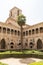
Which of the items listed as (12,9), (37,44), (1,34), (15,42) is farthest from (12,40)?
(12,9)

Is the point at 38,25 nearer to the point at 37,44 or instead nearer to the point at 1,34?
the point at 37,44

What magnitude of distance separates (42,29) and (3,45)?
11.9 metres

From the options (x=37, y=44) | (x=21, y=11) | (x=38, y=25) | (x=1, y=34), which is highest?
(x=21, y=11)

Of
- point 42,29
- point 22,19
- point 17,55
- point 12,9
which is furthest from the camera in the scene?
point 12,9

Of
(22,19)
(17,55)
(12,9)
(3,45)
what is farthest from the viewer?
(12,9)

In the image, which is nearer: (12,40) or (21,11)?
(12,40)

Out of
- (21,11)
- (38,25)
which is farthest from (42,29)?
(21,11)

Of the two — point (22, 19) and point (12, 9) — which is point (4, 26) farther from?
point (12, 9)

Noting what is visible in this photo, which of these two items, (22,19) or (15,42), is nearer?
(22,19)

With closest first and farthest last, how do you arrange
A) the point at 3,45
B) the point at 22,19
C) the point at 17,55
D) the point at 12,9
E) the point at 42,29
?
the point at 17,55, the point at 22,19, the point at 42,29, the point at 3,45, the point at 12,9

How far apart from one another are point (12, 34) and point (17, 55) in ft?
51.4

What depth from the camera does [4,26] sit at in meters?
38.5

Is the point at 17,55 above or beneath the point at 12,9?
beneath

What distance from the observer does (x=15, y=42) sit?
41.8 m
